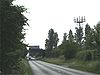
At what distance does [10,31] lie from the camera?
16.6 metres

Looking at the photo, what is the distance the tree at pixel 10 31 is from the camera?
1604 centimetres

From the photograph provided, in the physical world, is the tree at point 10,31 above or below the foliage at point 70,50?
below

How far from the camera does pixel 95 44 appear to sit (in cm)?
4681

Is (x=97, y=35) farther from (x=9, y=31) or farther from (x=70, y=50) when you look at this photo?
(x=70, y=50)

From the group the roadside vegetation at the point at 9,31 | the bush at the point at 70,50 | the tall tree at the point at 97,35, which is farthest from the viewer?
the bush at the point at 70,50

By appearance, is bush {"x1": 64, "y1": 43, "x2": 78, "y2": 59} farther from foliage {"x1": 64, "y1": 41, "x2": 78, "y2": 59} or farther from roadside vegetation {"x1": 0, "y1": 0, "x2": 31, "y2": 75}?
roadside vegetation {"x1": 0, "y1": 0, "x2": 31, "y2": 75}

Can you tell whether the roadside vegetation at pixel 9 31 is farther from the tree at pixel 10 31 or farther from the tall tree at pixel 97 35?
the tall tree at pixel 97 35

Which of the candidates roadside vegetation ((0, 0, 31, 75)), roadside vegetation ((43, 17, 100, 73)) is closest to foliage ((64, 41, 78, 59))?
roadside vegetation ((43, 17, 100, 73))

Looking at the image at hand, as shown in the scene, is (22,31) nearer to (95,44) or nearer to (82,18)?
(95,44)

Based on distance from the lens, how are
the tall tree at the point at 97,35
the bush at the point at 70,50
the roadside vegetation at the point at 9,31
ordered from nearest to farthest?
the roadside vegetation at the point at 9,31, the tall tree at the point at 97,35, the bush at the point at 70,50

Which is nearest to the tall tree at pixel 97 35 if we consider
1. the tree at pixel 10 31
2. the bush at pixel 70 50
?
the tree at pixel 10 31

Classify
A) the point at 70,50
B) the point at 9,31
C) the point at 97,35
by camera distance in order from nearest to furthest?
1. the point at 9,31
2. the point at 97,35
3. the point at 70,50

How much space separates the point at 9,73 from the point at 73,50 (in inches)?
2344

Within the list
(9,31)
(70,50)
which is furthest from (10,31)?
(70,50)
